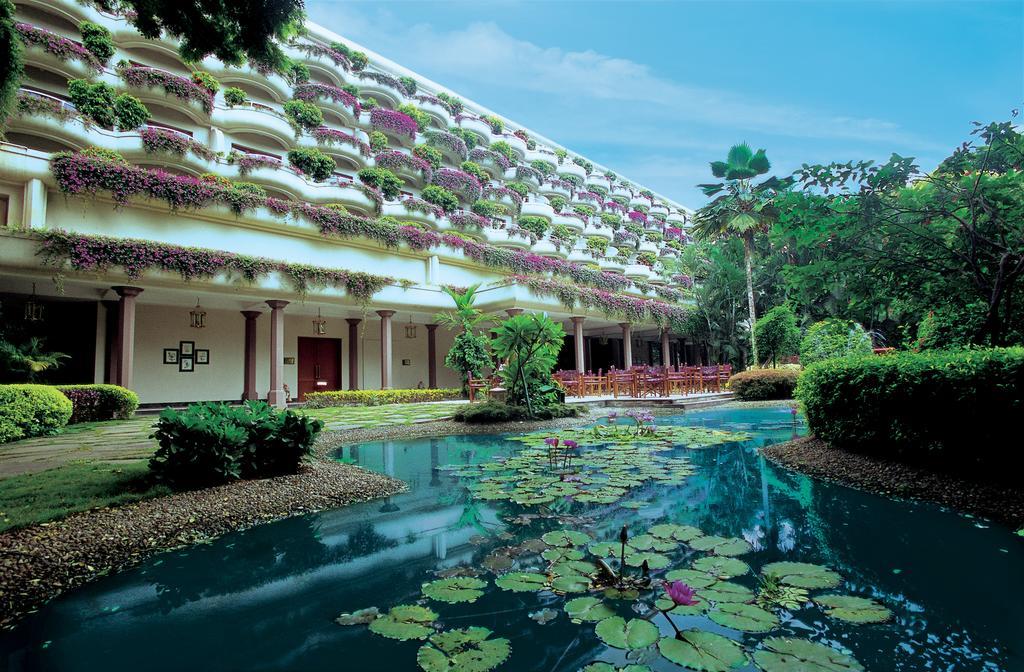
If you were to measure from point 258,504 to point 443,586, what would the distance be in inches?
97.0

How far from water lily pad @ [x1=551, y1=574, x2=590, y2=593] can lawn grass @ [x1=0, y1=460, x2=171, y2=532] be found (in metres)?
3.62

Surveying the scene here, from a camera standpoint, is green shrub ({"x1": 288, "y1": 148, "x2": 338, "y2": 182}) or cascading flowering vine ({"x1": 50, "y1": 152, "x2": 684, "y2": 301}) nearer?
cascading flowering vine ({"x1": 50, "y1": 152, "x2": 684, "y2": 301})

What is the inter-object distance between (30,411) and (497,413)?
7948mm

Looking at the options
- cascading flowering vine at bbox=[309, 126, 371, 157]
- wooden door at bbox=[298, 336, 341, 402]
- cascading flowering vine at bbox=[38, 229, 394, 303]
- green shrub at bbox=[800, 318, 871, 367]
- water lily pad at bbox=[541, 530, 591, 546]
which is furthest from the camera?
cascading flowering vine at bbox=[309, 126, 371, 157]

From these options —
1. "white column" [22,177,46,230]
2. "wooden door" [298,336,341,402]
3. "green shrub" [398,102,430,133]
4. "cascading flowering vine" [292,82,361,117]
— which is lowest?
"wooden door" [298,336,341,402]

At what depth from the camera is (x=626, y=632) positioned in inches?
80.2

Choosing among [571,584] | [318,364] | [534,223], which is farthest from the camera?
[534,223]

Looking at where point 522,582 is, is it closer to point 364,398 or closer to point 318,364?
point 364,398

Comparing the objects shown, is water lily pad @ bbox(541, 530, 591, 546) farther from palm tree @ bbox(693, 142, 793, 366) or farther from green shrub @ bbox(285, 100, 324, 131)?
green shrub @ bbox(285, 100, 324, 131)

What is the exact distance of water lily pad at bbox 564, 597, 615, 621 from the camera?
2219mm

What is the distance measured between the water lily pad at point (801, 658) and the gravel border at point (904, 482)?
2.71 meters

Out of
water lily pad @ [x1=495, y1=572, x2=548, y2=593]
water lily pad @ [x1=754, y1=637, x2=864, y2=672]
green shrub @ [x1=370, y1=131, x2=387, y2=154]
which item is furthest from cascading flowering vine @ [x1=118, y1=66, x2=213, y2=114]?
water lily pad @ [x1=754, y1=637, x2=864, y2=672]

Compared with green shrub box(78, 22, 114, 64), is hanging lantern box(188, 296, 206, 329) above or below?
below

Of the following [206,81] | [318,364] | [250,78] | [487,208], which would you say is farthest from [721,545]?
[487,208]
